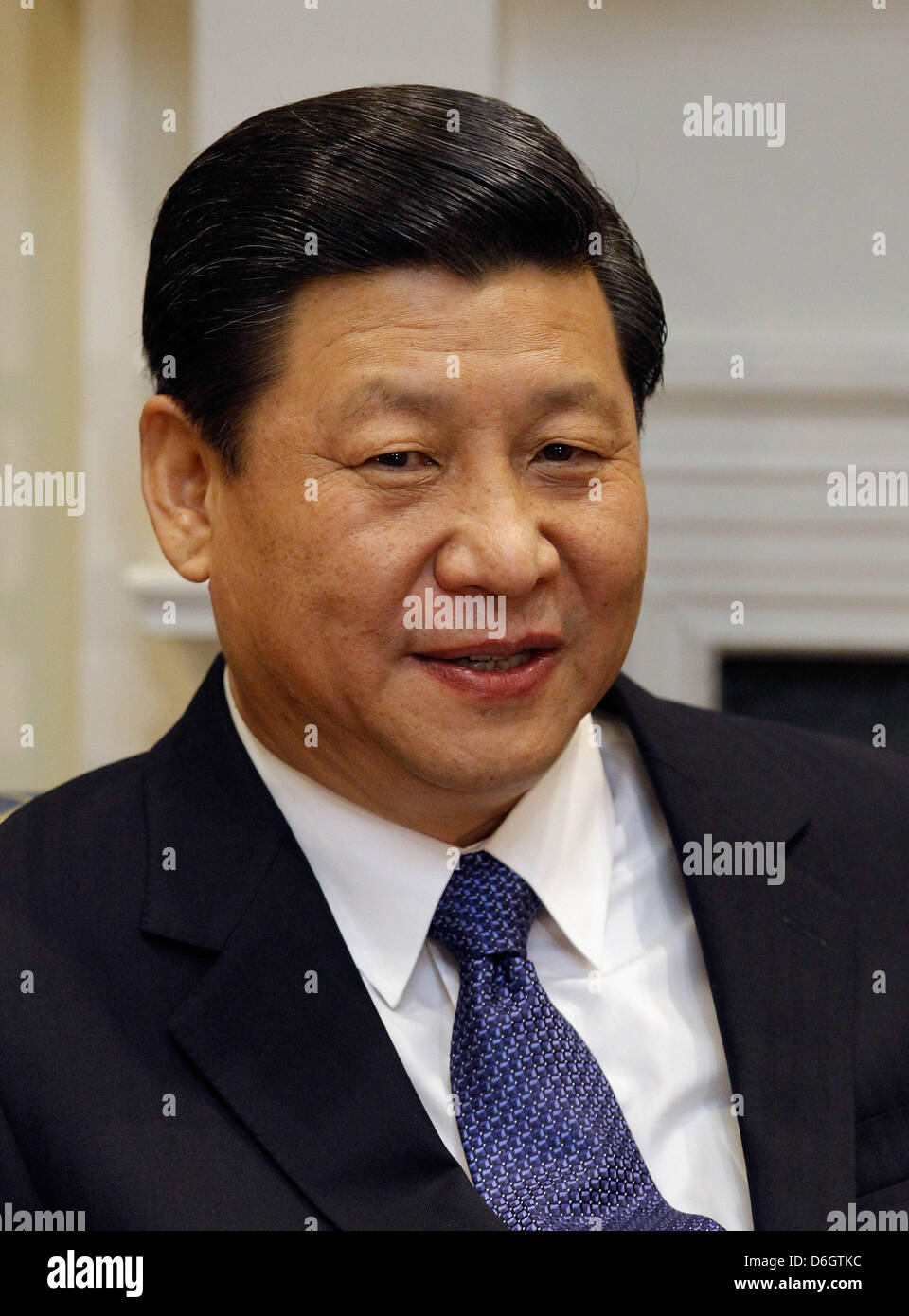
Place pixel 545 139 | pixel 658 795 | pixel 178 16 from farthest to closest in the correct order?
pixel 178 16, pixel 658 795, pixel 545 139

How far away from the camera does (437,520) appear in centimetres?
98

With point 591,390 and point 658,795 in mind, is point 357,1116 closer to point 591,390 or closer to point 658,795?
point 658,795

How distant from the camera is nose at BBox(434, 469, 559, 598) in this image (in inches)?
37.9

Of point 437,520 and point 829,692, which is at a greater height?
point 437,520

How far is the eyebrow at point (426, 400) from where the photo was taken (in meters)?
0.97

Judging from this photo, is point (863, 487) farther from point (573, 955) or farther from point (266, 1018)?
point (266, 1018)

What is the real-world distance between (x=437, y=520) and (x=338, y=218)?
0.22 m

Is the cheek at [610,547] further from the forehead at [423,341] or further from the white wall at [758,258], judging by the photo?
the white wall at [758,258]

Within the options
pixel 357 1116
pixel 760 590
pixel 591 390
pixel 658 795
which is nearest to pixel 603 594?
pixel 591 390

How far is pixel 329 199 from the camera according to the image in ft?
3.30

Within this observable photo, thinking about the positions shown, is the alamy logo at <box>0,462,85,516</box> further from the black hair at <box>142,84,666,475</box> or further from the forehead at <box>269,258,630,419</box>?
the forehead at <box>269,258,630,419</box>
